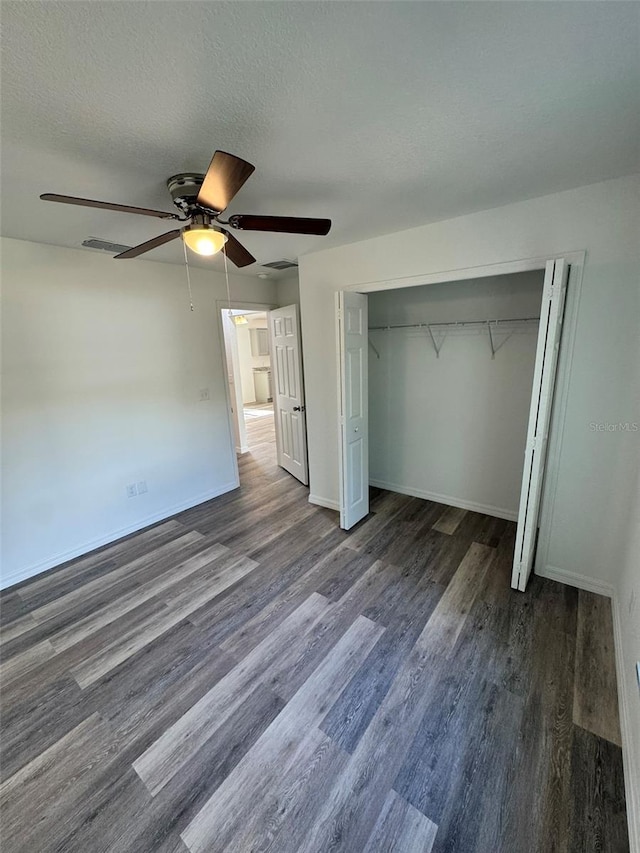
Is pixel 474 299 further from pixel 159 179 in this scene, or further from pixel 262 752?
pixel 262 752

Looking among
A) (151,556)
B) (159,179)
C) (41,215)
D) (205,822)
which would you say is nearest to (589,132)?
(159,179)

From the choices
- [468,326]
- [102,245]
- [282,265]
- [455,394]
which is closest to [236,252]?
[102,245]

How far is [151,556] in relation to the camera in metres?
3.01

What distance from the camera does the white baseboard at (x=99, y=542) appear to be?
275 cm

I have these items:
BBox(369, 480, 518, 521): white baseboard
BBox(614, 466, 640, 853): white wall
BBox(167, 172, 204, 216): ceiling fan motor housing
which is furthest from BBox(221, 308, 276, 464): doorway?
BBox(614, 466, 640, 853): white wall

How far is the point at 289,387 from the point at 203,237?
2.71m

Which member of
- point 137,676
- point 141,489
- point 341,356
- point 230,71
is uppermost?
point 230,71

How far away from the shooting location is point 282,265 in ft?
11.9

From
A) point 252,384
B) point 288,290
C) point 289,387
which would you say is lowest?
point 252,384

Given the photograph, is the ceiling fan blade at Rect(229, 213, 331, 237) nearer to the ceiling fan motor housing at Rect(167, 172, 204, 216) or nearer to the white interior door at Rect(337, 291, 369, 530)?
the ceiling fan motor housing at Rect(167, 172, 204, 216)

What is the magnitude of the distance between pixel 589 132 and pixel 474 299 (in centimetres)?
172

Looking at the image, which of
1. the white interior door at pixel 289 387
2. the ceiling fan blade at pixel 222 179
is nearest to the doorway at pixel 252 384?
the white interior door at pixel 289 387

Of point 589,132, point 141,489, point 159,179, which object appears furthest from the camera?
point 141,489

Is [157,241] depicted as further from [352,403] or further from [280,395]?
[280,395]
